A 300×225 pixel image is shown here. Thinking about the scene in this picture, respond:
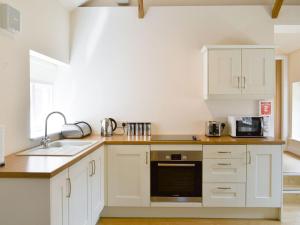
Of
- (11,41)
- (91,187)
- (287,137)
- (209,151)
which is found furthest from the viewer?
(287,137)

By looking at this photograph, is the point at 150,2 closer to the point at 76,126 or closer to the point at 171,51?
the point at 171,51

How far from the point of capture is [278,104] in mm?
6691

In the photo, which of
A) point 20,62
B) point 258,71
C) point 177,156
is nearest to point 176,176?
point 177,156

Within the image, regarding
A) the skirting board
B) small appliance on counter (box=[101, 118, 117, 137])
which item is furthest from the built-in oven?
small appliance on counter (box=[101, 118, 117, 137])

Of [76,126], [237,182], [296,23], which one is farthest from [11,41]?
[296,23]

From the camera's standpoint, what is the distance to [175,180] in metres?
3.37

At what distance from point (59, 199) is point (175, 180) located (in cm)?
167

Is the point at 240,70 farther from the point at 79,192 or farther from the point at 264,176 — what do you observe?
the point at 79,192

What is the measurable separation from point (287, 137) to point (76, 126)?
16.1ft

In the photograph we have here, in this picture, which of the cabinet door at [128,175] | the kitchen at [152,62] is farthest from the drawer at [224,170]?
the cabinet door at [128,175]

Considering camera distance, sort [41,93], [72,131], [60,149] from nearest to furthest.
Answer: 1. [60,149]
2. [72,131]
3. [41,93]

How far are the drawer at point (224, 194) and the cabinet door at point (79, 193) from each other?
1386 mm

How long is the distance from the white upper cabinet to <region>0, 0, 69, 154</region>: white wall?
186 centimetres

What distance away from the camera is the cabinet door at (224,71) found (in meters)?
3.51
